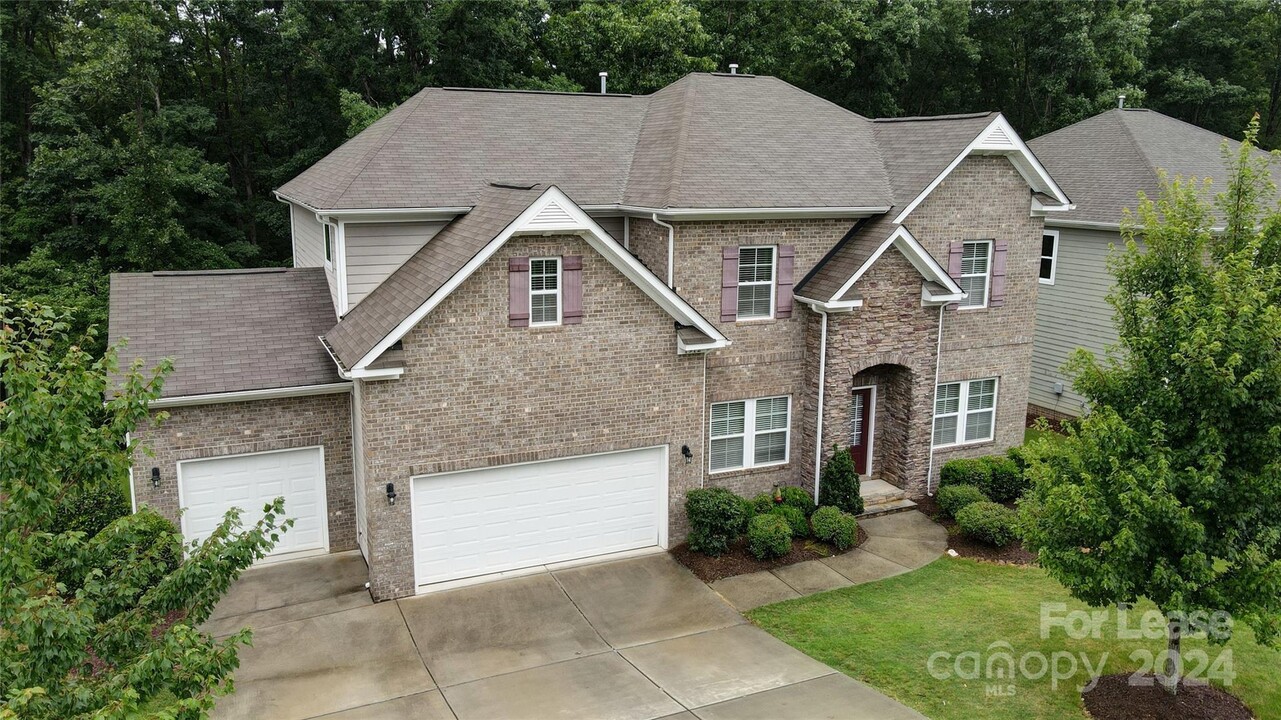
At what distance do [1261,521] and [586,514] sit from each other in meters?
10.2

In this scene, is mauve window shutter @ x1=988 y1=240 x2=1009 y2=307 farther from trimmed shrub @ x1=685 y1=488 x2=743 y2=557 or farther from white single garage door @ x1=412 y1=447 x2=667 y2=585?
white single garage door @ x1=412 y1=447 x2=667 y2=585

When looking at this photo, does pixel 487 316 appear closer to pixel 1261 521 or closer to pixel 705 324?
pixel 705 324

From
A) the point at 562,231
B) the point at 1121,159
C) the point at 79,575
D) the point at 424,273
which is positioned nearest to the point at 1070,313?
the point at 1121,159

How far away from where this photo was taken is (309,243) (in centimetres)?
2050

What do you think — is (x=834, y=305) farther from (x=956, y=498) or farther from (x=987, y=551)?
(x=987, y=551)

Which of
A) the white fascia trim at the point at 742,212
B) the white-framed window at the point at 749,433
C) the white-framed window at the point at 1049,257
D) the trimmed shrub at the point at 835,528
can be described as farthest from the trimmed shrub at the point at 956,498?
the white-framed window at the point at 1049,257

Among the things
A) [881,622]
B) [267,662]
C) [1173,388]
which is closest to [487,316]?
[267,662]

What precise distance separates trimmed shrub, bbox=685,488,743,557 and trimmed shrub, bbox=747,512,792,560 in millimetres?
366

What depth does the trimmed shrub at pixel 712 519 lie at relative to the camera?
1662 centimetres

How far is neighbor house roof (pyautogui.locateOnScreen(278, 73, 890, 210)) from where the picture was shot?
692 inches

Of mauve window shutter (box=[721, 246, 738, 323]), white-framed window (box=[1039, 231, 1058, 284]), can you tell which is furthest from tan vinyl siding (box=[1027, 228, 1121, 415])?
mauve window shutter (box=[721, 246, 738, 323])

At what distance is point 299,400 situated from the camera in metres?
16.0

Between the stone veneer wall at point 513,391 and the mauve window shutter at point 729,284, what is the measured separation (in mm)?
1755

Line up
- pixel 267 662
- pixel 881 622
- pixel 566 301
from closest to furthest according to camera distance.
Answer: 1. pixel 267 662
2. pixel 881 622
3. pixel 566 301
